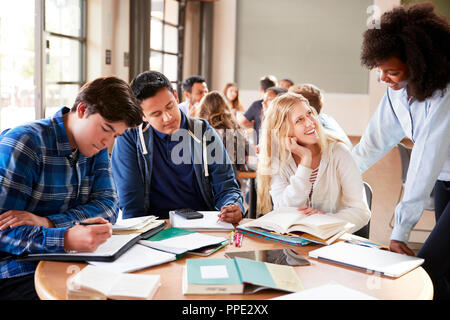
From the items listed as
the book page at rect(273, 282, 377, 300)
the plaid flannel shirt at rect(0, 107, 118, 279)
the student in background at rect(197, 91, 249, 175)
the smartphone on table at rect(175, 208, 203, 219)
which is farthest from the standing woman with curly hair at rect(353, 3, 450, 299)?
the student in background at rect(197, 91, 249, 175)

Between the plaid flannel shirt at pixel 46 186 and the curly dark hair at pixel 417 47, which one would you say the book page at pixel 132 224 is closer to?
the plaid flannel shirt at pixel 46 186

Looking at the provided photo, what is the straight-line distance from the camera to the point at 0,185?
145 cm

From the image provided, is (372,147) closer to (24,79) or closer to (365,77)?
(24,79)

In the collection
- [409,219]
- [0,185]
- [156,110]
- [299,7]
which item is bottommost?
[409,219]

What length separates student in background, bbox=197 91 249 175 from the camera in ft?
12.4

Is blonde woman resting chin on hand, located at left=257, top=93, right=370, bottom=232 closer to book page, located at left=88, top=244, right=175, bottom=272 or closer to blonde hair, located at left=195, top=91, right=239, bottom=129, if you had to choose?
book page, located at left=88, top=244, right=175, bottom=272

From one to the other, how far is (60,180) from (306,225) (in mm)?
864

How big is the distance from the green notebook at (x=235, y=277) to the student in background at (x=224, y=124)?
235cm

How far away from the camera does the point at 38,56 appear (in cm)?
527

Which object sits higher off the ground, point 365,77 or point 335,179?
point 365,77

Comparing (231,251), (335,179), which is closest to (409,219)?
(335,179)

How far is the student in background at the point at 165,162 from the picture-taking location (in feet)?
7.29

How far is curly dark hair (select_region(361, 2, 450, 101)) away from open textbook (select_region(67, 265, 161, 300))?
119 cm

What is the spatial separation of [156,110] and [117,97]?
0.60 meters
